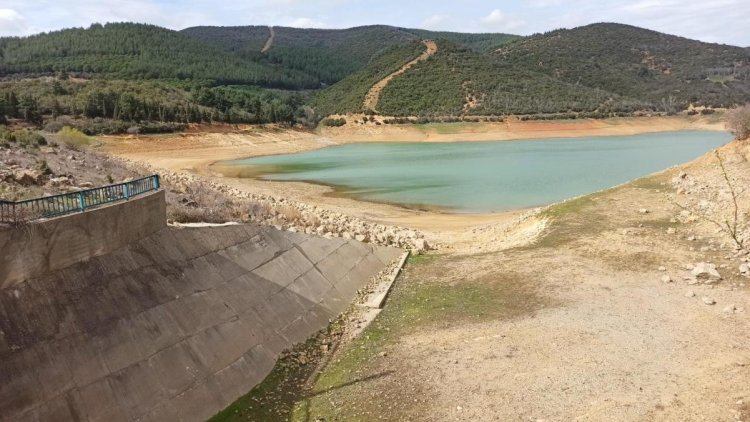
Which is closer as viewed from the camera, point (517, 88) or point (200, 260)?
point (200, 260)

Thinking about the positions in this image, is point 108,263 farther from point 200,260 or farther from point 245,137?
point 245,137

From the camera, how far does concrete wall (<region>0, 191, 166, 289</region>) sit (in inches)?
328

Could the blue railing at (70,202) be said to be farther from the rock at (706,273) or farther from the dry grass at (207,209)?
the rock at (706,273)

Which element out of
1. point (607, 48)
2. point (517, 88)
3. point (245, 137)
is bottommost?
point (245, 137)

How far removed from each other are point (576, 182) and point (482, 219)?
601 inches

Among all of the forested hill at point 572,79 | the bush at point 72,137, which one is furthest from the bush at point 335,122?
the bush at point 72,137

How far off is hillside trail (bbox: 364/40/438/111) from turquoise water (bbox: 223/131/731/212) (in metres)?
27.9

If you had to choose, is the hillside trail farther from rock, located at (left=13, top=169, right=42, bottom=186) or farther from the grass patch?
rock, located at (left=13, top=169, right=42, bottom=186)

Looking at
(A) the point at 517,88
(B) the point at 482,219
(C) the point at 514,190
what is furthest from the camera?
(A) the point at 517,88

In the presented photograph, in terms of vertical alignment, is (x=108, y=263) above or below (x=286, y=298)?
above

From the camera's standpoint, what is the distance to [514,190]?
121 feet

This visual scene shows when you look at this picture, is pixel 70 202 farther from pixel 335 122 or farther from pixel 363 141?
pixel 335 122

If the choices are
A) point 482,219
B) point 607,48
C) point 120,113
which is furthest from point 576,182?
point 607,48

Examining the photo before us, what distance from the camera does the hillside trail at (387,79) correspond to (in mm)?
106338
